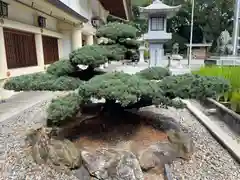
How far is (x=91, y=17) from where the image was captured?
13.0 metres

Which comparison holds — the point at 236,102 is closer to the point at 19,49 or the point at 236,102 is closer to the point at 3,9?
the point at 3,9

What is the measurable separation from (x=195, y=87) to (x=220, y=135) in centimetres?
126

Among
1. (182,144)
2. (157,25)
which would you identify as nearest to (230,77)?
(182,144)

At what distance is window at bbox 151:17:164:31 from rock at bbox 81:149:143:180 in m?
9.99

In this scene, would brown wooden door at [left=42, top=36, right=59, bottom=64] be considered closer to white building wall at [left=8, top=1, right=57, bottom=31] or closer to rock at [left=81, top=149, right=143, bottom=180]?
white building wall at [left=8, top=1, right=57, bottom=31]

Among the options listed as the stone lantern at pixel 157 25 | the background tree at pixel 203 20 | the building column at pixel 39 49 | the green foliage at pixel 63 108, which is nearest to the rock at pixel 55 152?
the green foliage at pixel 63 108

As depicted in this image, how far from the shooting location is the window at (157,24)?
11.6 meters

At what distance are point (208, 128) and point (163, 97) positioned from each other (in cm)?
148

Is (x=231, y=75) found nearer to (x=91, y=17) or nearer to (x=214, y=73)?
(x=214, y=73)

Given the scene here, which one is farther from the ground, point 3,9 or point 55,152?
point 3,9

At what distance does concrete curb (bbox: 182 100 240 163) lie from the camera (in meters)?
2.92

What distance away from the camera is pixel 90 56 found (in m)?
2.74

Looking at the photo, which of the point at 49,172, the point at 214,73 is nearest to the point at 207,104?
the point at 214,73

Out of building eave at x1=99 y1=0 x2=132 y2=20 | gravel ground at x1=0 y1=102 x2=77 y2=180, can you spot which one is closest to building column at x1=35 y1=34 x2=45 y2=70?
gravel ground at x1=0 y1=102 x2=77 y2=180
